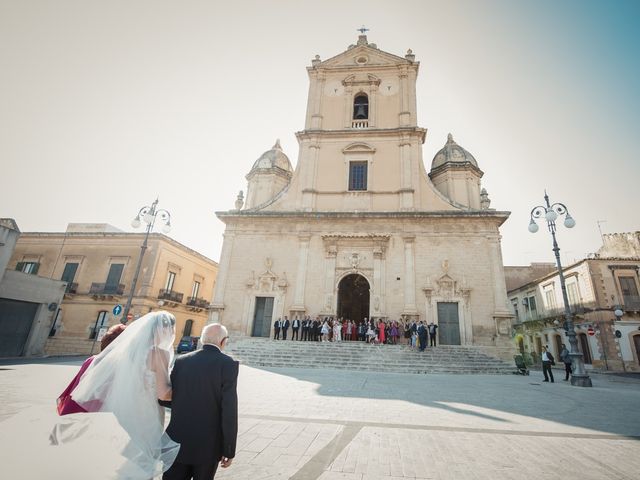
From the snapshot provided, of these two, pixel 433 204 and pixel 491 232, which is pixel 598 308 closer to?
pixel 491 232

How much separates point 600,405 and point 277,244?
53.2 feet

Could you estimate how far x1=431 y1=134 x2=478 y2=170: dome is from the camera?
894 inches

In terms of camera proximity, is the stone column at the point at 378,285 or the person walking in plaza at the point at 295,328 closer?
the person walking in plaza at the point at 295,328

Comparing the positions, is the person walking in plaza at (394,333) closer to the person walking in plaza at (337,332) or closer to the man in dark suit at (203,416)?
the person walking in plaza at (337,332)

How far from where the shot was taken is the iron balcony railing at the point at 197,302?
28.6 meters

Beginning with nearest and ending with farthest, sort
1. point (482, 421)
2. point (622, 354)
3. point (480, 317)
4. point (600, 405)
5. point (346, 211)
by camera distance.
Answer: point (482, 421)
point (600, 405)
point (480, 317)
point (346, 211)
point (622, 354)

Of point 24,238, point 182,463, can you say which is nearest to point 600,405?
point 182,463

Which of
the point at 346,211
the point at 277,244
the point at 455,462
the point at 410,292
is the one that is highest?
the point at 346,211

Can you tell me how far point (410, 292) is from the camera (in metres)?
18.3

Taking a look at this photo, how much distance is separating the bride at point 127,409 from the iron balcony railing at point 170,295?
25.3m

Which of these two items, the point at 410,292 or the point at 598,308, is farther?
the point at 598,308

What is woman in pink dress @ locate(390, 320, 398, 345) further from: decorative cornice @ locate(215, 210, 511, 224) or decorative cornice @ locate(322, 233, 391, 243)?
decorative cornice @ locate(215, 210, 511, 224)

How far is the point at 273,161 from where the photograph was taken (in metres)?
24.7

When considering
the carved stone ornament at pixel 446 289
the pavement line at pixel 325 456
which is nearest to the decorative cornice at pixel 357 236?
the carved stone ornament at pixel 446 289
